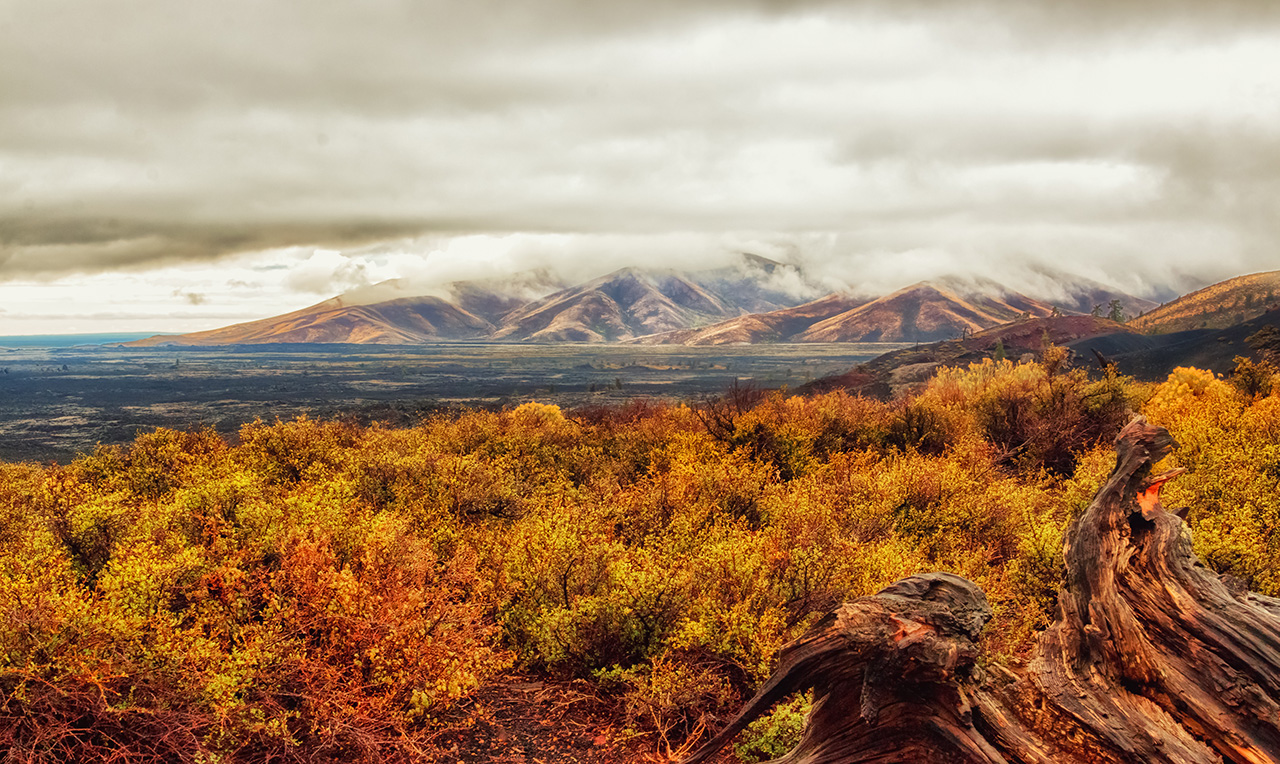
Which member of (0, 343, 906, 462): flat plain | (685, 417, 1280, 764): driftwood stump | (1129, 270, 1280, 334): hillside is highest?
(1129, 270, 1280, 334): hillside

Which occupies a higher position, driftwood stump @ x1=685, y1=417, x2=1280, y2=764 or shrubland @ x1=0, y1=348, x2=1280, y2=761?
driftwood stump @ x1=685, y1=417, x2=1280, y2=764

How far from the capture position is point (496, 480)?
61.4 feet

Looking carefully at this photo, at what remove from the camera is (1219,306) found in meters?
150

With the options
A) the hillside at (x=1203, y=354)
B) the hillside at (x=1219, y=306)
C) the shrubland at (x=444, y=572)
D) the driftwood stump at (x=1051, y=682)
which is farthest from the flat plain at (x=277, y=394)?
the hillside at (x=1219, y=306)

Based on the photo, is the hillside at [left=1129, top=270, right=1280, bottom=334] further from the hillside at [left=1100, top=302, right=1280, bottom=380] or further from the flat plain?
the flat plain

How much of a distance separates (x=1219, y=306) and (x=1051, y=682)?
192 m

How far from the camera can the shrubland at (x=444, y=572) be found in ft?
24.8

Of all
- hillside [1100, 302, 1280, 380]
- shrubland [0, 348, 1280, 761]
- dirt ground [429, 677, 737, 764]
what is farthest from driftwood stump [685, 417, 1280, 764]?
hillside [1100, 302, 1280, 380]

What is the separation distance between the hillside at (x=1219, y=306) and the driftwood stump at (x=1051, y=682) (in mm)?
150331

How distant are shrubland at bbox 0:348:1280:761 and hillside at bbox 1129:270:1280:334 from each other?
463 ft

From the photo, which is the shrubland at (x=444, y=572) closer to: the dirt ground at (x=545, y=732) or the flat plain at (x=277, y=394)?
the dirt ground at (x=545, y=732)

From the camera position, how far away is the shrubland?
7555 mm

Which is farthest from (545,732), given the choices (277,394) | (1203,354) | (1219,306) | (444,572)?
(1219,306)

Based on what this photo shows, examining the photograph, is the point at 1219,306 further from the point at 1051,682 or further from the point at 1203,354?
the point at 1051,682
